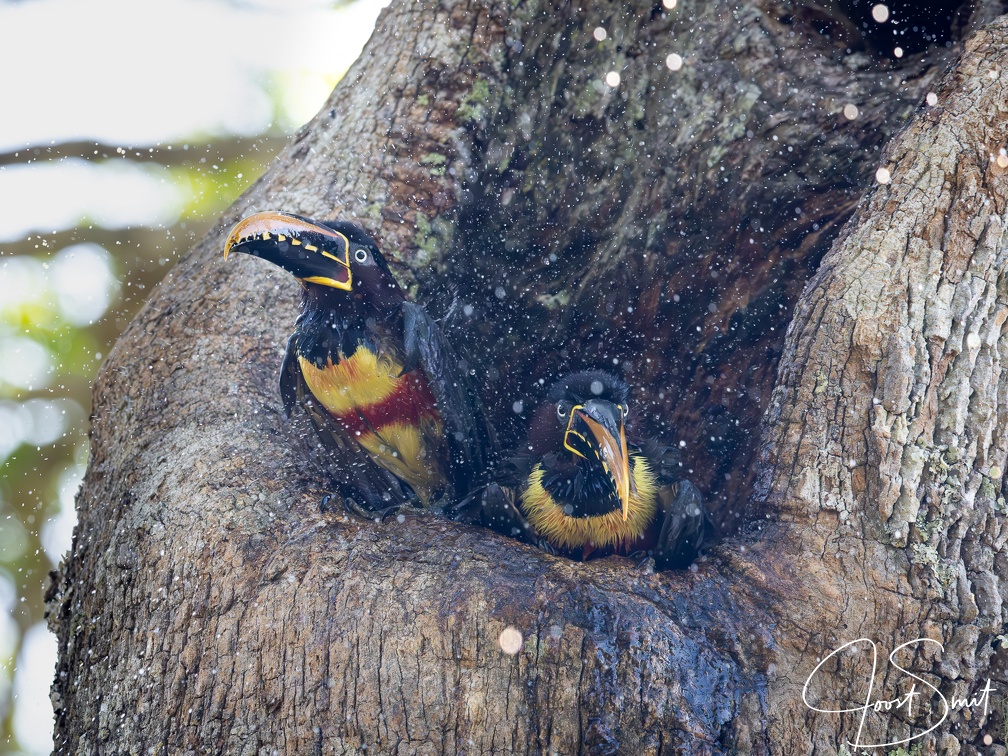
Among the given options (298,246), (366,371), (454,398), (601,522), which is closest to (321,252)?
(298,246)

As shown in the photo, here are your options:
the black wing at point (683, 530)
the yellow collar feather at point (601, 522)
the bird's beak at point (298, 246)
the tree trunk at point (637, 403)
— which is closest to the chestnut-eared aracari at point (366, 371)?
the bird's beak at point (298, 246)

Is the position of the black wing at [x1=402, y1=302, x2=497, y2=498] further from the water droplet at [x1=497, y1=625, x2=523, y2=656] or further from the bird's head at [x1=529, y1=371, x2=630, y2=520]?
the water droplet at [x1=497, y1=625, x2=523, y2=656]

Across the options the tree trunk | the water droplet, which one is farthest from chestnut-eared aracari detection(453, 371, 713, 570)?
the water droplet

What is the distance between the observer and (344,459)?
120 inches

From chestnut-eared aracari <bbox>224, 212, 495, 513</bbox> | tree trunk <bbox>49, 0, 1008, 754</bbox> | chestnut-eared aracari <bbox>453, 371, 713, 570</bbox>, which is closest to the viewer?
tree trunk <bbox>49, 0, 1008, 754</bbox>

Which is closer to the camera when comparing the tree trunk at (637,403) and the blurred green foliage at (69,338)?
the tree trunk at (637,403)

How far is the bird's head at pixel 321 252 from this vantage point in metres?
2.51

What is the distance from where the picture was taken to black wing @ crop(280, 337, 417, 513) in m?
2.83

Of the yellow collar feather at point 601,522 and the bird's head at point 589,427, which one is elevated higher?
the bird's head at point 589,427

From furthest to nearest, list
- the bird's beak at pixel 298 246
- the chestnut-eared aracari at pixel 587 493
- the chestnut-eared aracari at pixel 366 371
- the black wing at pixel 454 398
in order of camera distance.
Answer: the black wing at pixel 454 398, the chestnut-eared aracari at pixel 366 371, the chestnut-eared aracari at pixel 587 493, the bird's beak at pixel 298 246

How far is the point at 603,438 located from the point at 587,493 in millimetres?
393

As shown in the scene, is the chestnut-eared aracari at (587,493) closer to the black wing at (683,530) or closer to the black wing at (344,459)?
the black wing at (683,530)

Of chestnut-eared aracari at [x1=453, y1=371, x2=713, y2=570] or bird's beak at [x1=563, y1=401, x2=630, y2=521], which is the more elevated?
bird's beak at [x1=563, y1=401, x2=630, y2=521]

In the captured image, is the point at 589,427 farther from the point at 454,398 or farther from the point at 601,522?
the point at 454,398
